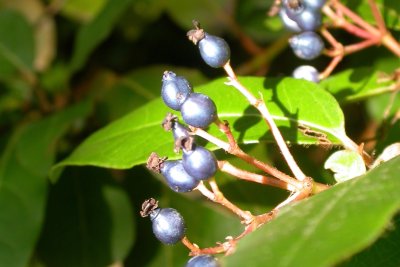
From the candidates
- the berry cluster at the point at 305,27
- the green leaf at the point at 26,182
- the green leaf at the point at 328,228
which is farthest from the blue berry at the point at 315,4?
the green leaf at the point at 26,182

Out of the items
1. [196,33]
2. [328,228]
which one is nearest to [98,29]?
[196,33]

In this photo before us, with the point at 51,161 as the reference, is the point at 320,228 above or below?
above

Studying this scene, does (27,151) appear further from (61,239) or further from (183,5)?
(183,5)

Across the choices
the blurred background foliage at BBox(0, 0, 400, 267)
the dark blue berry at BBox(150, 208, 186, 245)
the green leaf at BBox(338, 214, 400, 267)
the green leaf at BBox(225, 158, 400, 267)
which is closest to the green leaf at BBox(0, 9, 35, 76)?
the blurred background foliage at BBox(0, 0, 400, 267)

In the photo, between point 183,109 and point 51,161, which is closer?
point 183,109

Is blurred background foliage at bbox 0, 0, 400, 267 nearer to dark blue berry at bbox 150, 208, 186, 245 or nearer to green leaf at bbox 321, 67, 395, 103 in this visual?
green leaf at bbox 321, 67, 395, 103

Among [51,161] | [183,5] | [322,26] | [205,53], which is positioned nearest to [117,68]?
[183,5]
